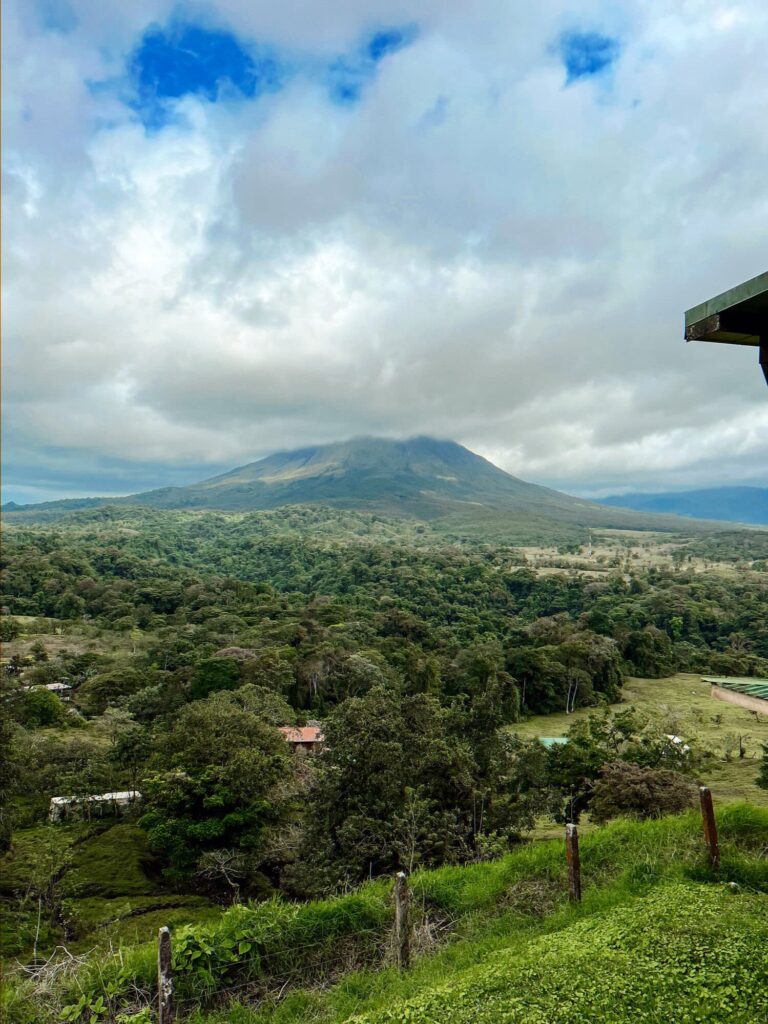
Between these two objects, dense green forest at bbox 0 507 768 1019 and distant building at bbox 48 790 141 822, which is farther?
distant building at bbox 48 790 141 822

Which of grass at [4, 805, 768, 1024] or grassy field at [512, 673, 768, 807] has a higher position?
grass at [4, 805, 768, 1024]

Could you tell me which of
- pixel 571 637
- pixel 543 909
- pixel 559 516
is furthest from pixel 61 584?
pixel 559 516

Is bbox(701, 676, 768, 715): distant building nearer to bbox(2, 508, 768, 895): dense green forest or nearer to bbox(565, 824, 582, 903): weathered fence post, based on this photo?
bbox(565, 824, 582, 903): weathered fence post

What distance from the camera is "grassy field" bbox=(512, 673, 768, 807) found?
2021 centimetres

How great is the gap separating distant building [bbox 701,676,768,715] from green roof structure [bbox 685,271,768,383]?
2.58 meters

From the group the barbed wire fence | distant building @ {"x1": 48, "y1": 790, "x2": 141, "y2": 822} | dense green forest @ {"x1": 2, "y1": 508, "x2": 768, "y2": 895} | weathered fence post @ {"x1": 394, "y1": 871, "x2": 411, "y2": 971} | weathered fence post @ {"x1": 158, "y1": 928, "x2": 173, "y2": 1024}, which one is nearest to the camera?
weathered fence post @ {"x1": 158, "y1": 928, "x2": 173, "y2": 1024}

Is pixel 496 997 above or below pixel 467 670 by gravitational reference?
above

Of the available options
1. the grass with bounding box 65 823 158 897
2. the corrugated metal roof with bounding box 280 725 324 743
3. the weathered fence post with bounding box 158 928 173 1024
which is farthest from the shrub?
the corrugated metal roof with bounding box 280 725 324 743

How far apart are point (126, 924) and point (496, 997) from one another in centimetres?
1186

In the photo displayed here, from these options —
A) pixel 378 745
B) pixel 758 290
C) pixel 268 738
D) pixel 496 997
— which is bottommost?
pixel 268 738

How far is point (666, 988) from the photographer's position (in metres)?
4.03

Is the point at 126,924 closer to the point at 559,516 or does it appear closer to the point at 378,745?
the point at 378,745

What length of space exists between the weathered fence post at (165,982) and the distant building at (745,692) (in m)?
4.66

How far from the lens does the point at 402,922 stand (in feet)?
16.3
